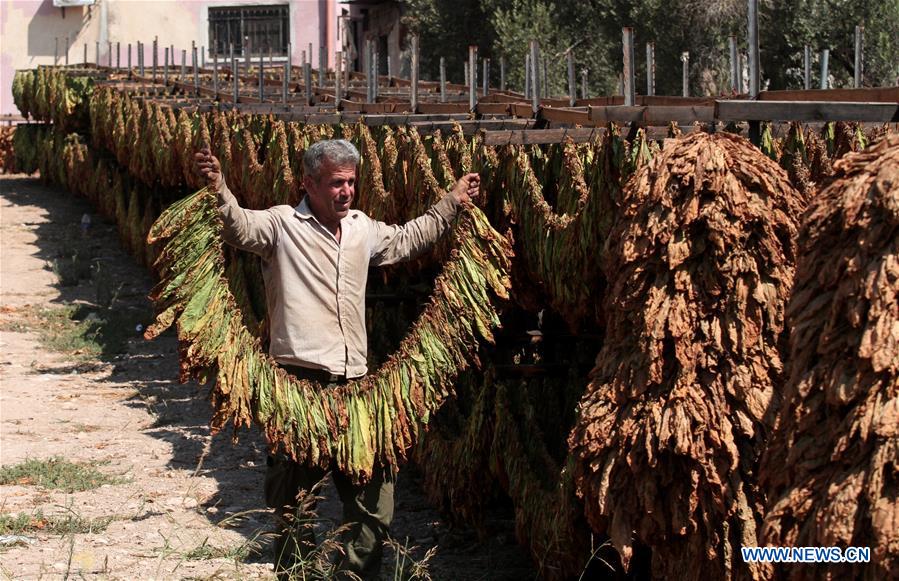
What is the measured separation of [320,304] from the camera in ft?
17.7

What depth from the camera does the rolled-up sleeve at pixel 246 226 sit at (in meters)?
5.22

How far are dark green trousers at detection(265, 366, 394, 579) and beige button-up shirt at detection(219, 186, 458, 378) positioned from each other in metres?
0.14

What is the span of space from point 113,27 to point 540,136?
1001 inches

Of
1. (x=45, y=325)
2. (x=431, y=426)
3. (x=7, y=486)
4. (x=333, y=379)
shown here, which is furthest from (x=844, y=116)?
(x=45, y=325)

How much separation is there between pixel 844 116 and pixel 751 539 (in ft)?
4.80

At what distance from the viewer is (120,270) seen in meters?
16.2

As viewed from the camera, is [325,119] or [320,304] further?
[325,119]

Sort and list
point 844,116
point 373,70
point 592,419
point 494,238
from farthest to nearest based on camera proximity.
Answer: point 373,70
point 494,238
point 844,116
point 592,419

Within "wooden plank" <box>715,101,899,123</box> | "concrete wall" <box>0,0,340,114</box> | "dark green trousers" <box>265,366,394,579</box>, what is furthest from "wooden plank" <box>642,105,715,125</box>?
"concrete wall" <box>0,0,340,114</box>

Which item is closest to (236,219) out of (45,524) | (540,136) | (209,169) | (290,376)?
(209,169)

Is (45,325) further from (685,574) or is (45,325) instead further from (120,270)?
(685,574)

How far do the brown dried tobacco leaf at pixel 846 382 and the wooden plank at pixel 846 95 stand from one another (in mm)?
2310

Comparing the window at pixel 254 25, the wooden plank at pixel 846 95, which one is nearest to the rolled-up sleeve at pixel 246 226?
the wooden plank at pixel 846 95

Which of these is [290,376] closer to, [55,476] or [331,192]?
[331,192]
